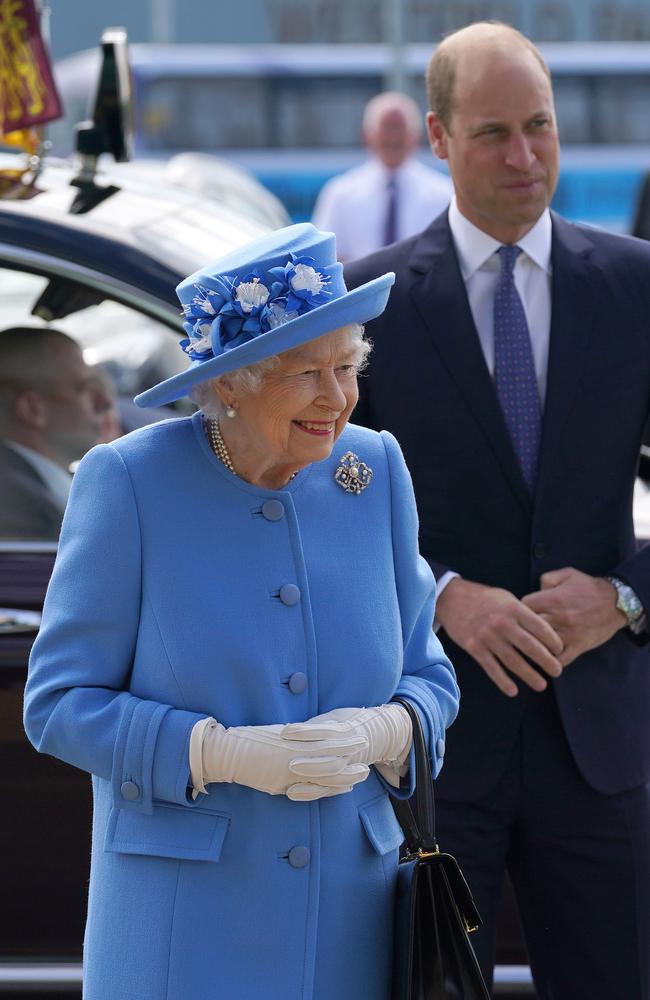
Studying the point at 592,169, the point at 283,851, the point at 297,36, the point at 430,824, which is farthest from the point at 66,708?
the point at 297,36

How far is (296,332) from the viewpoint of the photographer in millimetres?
2055

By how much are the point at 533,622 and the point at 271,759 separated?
78 centimetres

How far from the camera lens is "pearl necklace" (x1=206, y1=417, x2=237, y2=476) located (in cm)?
220

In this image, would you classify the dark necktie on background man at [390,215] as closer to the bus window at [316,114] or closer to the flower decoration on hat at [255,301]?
the flower decoration on hat at [255,301]

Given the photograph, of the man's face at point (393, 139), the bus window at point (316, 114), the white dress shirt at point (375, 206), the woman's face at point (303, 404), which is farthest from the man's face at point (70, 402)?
the bus window at point (316, 114)

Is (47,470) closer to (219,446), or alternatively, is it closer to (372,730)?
(219,446)

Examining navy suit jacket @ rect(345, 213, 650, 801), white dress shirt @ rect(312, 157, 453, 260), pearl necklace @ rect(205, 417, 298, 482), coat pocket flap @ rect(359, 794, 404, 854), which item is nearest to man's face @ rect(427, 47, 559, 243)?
navy suit jacket @ rect(345, 213, 650, 801)

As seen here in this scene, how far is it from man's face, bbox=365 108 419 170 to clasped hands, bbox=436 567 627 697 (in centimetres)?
892

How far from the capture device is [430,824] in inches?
86.1

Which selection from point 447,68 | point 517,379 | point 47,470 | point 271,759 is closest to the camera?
point 271,759

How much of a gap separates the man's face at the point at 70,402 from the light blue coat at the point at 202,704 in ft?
4.70

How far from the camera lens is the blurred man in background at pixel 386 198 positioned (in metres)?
11.0

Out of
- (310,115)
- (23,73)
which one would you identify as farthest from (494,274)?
(310,115)

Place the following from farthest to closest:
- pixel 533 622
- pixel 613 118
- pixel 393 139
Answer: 1. pixel 613 118
2. pixel 393 139
3. pixel 533 622
